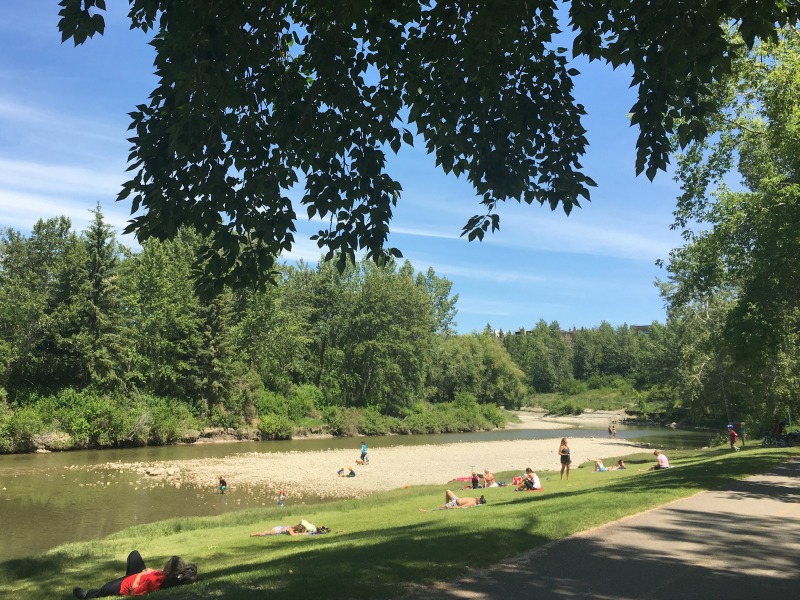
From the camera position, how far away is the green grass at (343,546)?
6570 mm

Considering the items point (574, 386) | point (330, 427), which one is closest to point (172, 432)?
point (330, 427)

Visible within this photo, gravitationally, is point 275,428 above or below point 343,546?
below

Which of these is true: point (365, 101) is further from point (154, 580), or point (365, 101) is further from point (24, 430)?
point (24, 430)

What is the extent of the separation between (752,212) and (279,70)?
17945 millimetres

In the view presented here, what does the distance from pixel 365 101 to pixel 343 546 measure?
281 inches

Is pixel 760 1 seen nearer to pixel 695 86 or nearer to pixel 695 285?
pixel 695 86

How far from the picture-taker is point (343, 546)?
31.6 feet

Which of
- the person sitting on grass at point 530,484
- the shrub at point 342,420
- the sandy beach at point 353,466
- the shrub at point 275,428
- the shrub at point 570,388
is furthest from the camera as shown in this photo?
the shrub at point 570,388

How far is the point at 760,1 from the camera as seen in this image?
204 inches

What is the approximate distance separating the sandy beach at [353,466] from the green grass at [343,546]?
874 cm

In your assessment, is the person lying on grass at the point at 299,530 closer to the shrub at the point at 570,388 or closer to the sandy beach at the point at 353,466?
the sandy beach at the point at 353,466

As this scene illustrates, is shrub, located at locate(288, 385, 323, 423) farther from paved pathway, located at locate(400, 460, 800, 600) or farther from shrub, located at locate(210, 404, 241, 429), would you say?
paved pathway, located at locate(400, 460, 800, 600)

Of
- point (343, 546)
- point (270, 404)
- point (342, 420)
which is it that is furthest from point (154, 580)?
point (342, 420)

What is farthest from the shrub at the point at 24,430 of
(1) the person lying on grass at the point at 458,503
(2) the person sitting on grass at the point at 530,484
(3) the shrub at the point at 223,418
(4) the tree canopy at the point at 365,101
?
(4) the tree canopy at the point at 365,101
